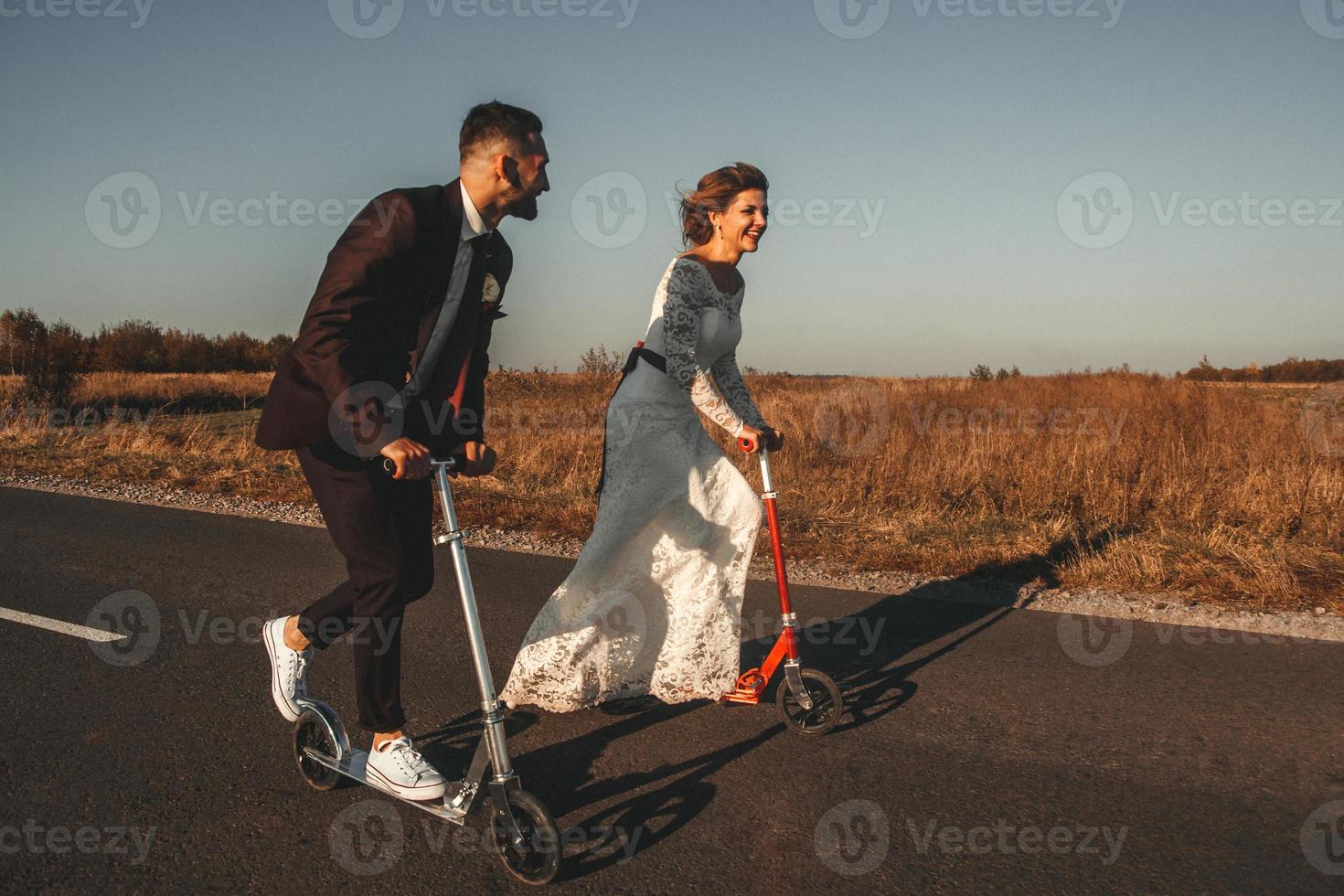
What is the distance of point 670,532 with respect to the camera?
4242 millimetres

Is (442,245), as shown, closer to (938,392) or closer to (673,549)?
(673,549)

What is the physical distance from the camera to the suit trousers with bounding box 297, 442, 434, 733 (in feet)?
9.98

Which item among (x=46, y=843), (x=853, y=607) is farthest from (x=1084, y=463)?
(x=46, y=843)

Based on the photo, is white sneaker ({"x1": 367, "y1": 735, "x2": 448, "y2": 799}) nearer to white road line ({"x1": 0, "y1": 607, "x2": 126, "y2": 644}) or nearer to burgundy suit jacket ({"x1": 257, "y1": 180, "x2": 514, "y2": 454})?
burgundy suit jacket ({"x1": 257, "y1": 180, "x2": 514, "y2": 454})

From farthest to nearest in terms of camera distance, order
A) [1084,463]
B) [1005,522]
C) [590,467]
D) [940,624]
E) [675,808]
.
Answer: [590,467], [1084,463], [1005,522], [940,624], [675,808]

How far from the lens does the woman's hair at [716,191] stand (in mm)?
4137

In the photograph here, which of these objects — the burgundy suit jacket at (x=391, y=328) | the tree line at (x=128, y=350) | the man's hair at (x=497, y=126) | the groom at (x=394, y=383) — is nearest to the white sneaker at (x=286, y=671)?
the groom at (x=394, y=383)

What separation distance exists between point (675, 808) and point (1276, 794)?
2.08 meters

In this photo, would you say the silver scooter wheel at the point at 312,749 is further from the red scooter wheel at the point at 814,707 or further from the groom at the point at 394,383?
the red scooter wheel at the point at 814,707

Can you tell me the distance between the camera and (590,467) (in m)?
12.4

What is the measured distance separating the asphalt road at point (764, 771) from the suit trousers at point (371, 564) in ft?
1.51

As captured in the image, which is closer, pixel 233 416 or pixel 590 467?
pixel 590 467

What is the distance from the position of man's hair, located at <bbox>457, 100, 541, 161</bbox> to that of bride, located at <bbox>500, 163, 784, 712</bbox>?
1.20 m

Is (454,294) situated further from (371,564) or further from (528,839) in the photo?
(528,839)
